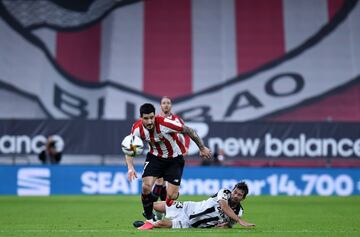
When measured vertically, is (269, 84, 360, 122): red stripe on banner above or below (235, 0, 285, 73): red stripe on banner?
below

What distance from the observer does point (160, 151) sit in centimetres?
1262

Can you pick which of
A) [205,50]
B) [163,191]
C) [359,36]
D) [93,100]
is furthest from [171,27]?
[163,191]

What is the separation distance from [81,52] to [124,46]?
5.70 ft

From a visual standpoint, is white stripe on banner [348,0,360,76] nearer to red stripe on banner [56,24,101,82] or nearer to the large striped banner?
the large striped banner

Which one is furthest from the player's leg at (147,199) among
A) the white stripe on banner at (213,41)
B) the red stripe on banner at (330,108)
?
the red stripe on banner at (330,108)

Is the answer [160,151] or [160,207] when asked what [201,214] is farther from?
[160,151]

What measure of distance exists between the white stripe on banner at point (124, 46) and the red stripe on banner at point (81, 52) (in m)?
0.28

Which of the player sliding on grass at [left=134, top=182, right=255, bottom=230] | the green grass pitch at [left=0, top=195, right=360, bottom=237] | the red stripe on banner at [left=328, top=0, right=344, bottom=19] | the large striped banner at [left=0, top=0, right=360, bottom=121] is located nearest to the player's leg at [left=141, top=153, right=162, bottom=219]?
the player sliding on grass at [left=134, top=182, right=255, bottom=230]

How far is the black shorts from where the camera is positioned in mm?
12621

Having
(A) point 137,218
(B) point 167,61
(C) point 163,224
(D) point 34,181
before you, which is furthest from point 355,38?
(C) point 163,224

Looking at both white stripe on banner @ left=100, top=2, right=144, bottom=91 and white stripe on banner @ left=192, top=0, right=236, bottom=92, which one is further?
white stripe on banner @ left=192, top=0, right=236, bottom=92

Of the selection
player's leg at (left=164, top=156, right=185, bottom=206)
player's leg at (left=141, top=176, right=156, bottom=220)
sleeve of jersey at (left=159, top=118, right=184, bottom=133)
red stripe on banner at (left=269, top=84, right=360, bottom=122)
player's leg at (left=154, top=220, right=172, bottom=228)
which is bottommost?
player's leg at (left=154, top=220, right=172, bottom=228)

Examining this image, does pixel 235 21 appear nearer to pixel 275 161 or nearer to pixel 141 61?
pixel 141 61

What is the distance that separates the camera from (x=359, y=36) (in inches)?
1297
